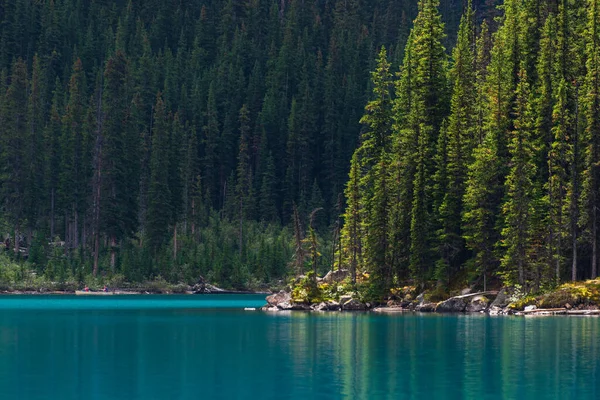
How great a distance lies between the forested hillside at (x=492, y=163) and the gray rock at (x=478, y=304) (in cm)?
253

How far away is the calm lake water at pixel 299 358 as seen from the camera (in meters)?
31.3

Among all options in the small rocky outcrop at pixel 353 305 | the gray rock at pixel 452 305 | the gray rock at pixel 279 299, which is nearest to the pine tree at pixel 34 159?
the gray rock at pixel 279 299

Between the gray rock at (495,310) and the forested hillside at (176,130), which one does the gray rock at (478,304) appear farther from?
the forested hillside at (176,130)

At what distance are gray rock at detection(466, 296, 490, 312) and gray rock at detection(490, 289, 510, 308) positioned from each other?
68 centimetres

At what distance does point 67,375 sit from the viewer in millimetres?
35344

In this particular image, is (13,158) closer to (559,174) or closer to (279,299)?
(279,299)

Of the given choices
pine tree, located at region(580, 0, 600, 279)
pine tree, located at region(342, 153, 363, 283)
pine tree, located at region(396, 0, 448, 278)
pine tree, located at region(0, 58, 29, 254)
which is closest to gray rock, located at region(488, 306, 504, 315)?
pine tree, located at region(580, 0, 600, 279)

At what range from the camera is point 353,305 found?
272 ft

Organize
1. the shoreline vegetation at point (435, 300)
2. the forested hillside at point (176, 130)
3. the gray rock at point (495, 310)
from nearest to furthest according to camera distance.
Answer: the shoreline vegetation at point (435, 300) → the gray rock at point (495, 310) → the forested hillside at point (176, 130)

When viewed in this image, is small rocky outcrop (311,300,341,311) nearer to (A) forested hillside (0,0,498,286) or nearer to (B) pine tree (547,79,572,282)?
(B) pine tree (547,79,572,282)

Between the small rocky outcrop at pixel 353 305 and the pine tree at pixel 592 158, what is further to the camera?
the small rocky outcrop at pixel 353 305

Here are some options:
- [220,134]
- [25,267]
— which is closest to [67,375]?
[25,267]

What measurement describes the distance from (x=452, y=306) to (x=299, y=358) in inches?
1547

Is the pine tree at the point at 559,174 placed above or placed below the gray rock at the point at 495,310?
above
